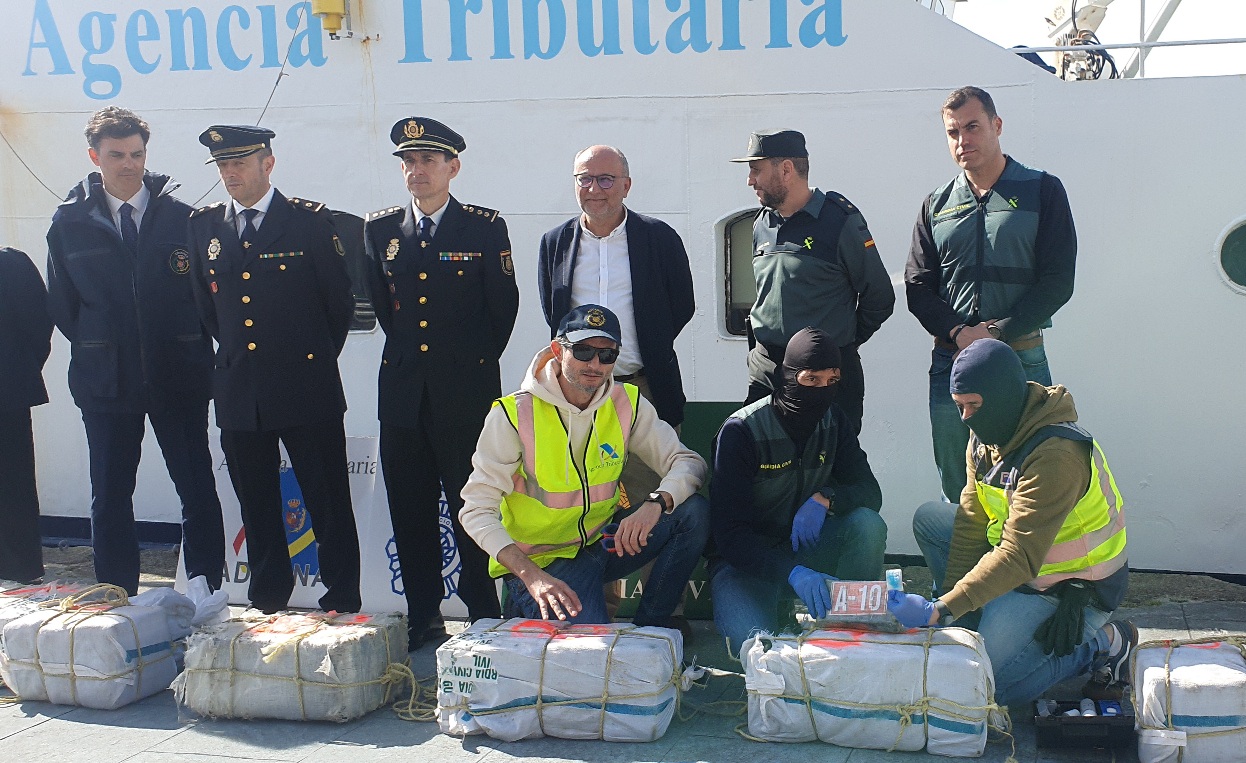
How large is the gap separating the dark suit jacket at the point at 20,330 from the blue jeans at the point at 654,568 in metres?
2.93

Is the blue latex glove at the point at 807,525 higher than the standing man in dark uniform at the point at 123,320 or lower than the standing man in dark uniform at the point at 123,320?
lower

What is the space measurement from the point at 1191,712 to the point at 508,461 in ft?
7.42

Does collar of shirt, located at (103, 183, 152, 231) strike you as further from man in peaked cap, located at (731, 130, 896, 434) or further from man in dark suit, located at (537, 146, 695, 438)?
man in peaked cap, located at (731, 130, 896, 434)

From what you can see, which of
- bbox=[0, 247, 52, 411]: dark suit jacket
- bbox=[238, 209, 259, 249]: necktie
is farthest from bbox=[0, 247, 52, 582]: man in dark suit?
bbox=[238, 209, 259, 249]: necktie

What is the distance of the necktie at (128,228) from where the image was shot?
16.7ft

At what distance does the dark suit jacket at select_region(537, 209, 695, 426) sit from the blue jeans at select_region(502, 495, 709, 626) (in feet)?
1.85

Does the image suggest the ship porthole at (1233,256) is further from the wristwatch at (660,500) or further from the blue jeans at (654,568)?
the wristwatch at (660,500)

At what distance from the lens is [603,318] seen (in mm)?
4043

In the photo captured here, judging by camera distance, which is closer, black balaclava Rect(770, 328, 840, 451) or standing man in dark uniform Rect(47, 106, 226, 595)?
black balaclava Rect(770, 328, 840, 451)

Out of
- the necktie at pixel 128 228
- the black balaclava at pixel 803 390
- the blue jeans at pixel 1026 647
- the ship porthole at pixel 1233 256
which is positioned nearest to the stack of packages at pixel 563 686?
the black balaclava at pixel 803 390

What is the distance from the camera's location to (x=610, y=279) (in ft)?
15.0

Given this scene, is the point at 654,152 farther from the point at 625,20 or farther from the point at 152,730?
the point at 152,730

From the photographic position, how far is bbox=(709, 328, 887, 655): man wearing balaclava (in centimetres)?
399

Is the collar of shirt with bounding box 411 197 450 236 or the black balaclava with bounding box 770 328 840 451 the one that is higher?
the collar of shirt with bounding box 411 197 450 236
